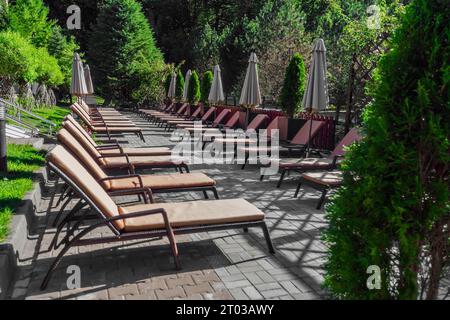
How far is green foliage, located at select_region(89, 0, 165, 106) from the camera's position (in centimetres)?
3531

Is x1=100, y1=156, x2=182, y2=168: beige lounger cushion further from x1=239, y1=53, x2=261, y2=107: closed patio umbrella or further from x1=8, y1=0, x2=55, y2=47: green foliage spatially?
x1=8, y1=0, x2=55, y2=47: green foliage

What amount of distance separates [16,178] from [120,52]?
3121 centimetres

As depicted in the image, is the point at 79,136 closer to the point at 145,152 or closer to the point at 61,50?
the point at 145,152

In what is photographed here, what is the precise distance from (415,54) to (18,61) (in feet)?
45.0

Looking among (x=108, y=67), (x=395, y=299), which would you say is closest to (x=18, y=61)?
(x=395, y=299)

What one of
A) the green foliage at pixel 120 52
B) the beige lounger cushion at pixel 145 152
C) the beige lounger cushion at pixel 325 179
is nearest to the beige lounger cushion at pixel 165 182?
the beige lounger cushion at pixel 325 179

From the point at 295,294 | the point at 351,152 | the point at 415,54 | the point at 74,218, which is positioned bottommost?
the point at 295,294

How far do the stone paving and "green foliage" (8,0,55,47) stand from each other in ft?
93.6

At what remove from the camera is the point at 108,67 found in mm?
36188

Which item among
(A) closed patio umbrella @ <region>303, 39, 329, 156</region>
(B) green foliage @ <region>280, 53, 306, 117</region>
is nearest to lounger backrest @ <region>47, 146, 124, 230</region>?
(A) closed patio umbrella @ <region>303, 39, 329, 156</region>

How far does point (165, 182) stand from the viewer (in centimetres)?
562

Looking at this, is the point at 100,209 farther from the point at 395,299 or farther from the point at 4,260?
the point at 395,299

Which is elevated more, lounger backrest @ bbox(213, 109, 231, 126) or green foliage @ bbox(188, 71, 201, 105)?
green foliage @ bbox(188, 71, 201, 105)

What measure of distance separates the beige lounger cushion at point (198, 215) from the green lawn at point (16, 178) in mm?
1384
